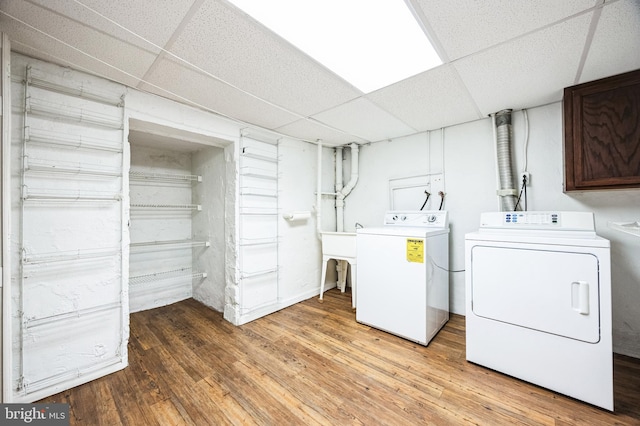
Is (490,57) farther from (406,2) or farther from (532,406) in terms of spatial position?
(532,406)

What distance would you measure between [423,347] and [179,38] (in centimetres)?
267

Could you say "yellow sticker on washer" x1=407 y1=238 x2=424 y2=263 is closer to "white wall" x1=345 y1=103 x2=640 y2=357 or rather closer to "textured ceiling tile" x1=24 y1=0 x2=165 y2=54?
"white wall" x1=345 y1=103 x2=640 y2=357

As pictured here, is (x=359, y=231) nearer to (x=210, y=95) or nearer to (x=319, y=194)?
(x=319, y=194)

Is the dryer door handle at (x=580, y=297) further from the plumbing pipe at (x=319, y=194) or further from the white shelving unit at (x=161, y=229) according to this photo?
the white shelving unit at (x=161, y=229)

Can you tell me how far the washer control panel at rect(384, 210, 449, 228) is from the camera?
98.1 inches

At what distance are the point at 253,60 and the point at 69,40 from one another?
0.95 metres

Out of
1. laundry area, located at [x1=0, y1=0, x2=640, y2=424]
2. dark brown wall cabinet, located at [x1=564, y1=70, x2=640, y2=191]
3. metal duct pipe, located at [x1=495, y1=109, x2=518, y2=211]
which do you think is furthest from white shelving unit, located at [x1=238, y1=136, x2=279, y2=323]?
dark brown wall cabinet, located at [x1=564, y1=70, x2=640, y2=191]

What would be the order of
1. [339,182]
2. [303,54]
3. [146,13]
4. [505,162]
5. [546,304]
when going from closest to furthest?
[146,13] → [303,54] → [546,304] → [505,162] → [339,182]

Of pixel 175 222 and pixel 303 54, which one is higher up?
pixel 303 54

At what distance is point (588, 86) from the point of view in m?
1.68

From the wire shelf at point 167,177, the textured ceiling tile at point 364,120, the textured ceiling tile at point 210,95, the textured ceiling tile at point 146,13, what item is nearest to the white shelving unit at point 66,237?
the textured ceiling tile at point 210,95

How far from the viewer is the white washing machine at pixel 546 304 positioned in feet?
4.50

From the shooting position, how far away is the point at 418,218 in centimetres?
264

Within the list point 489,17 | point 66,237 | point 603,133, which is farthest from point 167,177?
point 603,133
